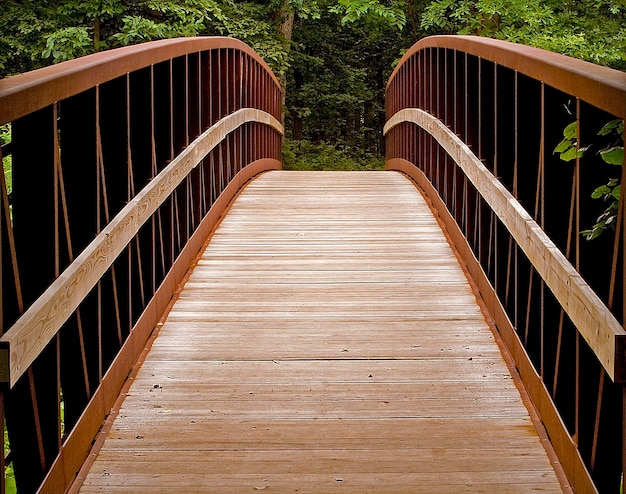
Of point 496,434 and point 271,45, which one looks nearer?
point 496,434

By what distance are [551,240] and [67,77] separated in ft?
6.06

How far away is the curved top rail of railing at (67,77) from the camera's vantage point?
250 centimetres

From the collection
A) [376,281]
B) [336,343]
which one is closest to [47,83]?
[336,343]

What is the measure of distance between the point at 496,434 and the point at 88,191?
178 cm

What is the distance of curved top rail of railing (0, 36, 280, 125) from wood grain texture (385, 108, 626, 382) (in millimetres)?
1673

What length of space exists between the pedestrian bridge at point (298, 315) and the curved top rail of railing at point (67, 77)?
14 millimetres

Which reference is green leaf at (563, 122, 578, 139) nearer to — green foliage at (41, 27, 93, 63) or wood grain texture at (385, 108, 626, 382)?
wood grain texture at (385, 108, 626, 382)

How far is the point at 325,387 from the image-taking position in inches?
157

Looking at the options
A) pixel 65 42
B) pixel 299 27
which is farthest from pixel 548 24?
pixel 299 27

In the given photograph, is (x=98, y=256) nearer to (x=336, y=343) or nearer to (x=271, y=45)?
(x=336, y=343)

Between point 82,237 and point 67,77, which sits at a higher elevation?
point 67,77

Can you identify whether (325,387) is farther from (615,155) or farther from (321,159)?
(321,159)

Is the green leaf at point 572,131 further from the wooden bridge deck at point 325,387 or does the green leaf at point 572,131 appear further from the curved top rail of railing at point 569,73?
the wooden bridge deck at point 325,387

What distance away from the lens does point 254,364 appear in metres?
4.29
